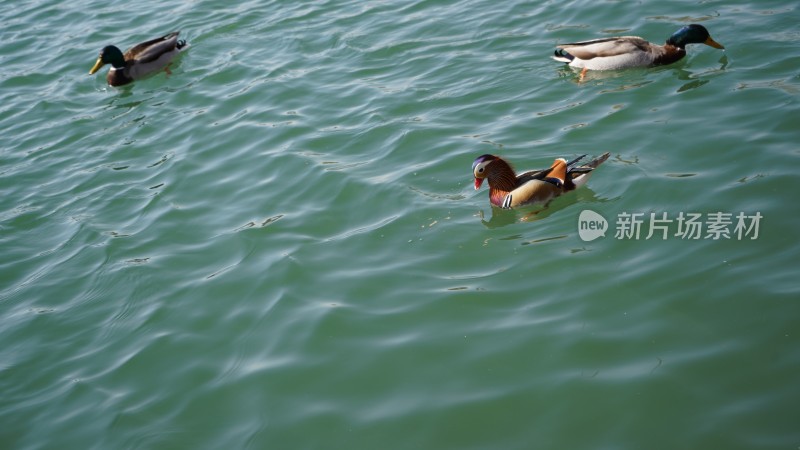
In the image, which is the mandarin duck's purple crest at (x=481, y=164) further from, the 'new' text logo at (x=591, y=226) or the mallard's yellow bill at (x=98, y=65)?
the mallard's yellow bill at (x=98, y=65)

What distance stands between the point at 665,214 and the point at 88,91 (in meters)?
9.80

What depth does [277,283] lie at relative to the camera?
754cm

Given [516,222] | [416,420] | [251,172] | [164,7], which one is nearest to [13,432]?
[416,420]

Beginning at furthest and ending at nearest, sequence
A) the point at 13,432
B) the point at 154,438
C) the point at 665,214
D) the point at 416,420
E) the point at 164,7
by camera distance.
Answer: the point at 164,7, the point at 665,214, the point at 13,432, the point at 154,438, the point at 416,420

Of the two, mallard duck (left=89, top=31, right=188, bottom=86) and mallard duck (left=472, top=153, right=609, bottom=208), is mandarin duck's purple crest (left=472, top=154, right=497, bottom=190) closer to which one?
mallard duck (left=472, top=153, right=609, bottom=208)

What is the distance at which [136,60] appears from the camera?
42.3 feet

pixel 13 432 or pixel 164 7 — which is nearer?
pixel 13 432

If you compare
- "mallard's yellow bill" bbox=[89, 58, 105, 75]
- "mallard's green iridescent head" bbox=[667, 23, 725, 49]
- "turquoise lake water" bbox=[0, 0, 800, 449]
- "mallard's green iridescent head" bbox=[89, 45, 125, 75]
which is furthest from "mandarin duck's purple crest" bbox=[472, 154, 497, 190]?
"mallard's yellow bill" bbox=[89, 58, 105, 75]

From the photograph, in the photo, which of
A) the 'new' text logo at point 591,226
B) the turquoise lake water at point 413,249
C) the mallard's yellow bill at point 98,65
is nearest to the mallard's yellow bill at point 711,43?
the turquoise lake water at point 413,249

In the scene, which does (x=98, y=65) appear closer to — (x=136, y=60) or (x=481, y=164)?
(x=136, y=60)

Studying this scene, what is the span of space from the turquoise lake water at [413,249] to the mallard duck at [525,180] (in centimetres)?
21

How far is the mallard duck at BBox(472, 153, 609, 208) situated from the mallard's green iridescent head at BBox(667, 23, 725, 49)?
3246 millimetres

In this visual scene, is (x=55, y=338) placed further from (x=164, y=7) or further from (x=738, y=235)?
(x=164, y=7)

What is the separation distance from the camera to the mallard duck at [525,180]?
796cm
